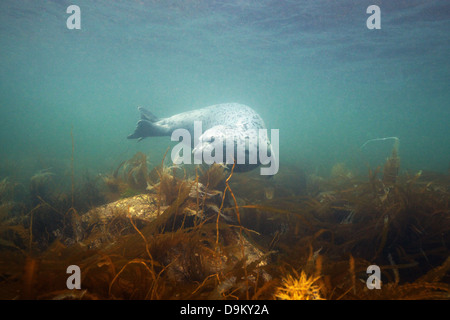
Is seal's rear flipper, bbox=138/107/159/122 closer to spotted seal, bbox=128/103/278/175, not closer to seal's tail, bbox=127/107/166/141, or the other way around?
seal's tail, bbox=127/107/166/141

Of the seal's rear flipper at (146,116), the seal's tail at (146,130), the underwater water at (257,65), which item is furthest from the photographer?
the seal's rear flipper at (146,116)

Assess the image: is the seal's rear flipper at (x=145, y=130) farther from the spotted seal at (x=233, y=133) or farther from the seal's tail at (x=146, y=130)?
the spotted seal at (x=233, y=133)

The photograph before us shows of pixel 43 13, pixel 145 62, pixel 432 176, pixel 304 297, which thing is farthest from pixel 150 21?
pixel 304 297

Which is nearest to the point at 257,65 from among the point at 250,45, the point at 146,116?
the point at 250,45

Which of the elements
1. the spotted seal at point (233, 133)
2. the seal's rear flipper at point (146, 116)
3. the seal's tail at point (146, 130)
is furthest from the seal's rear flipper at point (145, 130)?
the spotted seal at point (233, 133)

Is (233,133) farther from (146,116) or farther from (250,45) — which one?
(250,45)

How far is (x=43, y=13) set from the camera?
16578 millimetres

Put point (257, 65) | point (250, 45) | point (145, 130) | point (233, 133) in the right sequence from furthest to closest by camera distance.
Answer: point (257, 65) → point (250, 45) → point (145, 130) → point (233, 133)

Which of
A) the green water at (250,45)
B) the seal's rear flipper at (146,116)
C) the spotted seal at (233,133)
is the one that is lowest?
the spotted seal at (233,133)

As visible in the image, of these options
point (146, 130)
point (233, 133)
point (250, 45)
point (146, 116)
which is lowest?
point (233, 133)

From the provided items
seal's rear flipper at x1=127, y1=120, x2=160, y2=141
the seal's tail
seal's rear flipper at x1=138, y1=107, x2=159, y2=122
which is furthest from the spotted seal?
seal's rear flipper at x1=138, y1=107, x2=159, y2=122

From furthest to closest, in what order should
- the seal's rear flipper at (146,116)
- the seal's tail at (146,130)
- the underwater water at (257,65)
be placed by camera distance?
1. the seal's rear flipper at (146,116)
2. the seal's tail at (146,130)
3. the underwater water at (257,65)
